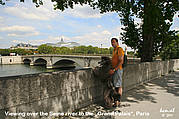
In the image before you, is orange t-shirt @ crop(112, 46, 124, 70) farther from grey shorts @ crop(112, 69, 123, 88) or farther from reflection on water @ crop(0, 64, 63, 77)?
reflection on water @ crop(0, 64, 63, 77)

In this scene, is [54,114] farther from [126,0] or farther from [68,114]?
[126,0]

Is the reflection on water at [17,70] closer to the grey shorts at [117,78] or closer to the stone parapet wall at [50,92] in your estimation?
the stone parapet wall at [50,92]

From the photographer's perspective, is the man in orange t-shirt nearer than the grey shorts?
Yes

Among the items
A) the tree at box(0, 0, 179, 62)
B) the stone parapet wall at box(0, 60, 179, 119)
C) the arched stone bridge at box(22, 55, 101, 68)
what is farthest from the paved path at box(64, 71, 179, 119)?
the arched stone bridge at box(22, 55, 101, 68)

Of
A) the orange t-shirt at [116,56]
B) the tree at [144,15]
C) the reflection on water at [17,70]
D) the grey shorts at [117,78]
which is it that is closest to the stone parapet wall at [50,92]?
the grey shorts at [117,78]

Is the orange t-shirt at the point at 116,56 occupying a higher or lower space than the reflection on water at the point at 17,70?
higher

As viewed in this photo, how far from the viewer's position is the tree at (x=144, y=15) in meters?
7.35

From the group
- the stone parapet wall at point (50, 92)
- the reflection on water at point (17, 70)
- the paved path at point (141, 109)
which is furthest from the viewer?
the reflection on water at point (17, 70)

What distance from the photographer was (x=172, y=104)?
450cm

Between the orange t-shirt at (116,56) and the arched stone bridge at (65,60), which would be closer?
the orange t-shirt at (116,56)

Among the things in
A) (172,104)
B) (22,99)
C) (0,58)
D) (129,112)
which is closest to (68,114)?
(22,99)

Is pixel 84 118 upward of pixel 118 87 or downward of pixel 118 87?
downward

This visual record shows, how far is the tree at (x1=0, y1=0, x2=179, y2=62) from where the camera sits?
7.35 m

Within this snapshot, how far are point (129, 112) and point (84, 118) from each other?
122 centimetres
